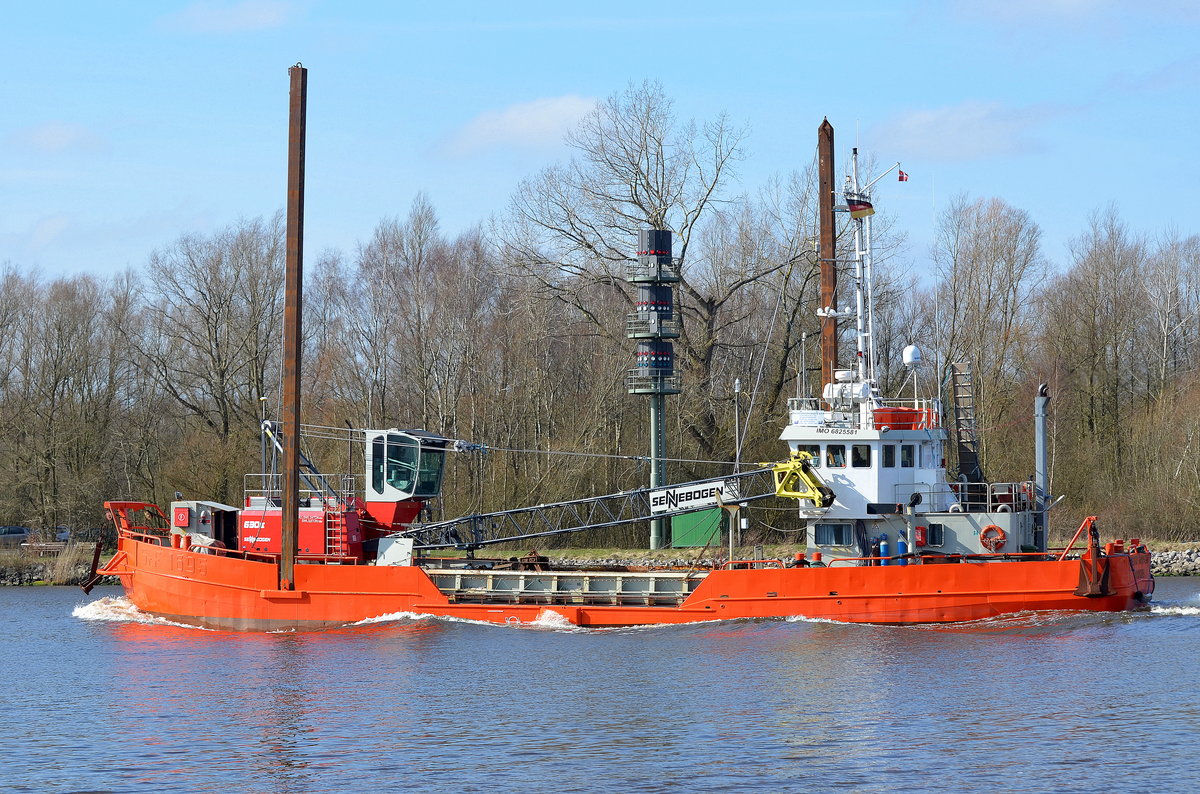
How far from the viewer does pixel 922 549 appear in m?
29.1

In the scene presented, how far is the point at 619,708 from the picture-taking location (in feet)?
68.9

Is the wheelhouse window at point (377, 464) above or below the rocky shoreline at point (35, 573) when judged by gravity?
above

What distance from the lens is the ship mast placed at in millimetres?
30591

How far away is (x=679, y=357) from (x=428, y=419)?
11.1m

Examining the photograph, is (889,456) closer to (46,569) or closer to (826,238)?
(826,238)

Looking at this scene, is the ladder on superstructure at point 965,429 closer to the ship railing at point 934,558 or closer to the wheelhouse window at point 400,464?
the ship railing at point 934,558

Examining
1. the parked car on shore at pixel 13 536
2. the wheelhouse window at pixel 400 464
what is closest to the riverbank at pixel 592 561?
the parked car on shore at pixel 13 536

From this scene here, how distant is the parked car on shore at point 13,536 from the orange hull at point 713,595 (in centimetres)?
2426

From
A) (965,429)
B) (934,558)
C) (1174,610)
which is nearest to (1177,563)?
(1174,610)

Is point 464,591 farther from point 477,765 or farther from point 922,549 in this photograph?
point 477,765

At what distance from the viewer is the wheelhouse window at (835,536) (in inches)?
1163

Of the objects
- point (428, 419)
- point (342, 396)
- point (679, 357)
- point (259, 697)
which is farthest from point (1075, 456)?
point (259, 697)

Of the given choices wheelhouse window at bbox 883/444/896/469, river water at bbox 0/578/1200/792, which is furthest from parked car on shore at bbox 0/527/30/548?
wheelhouse window at bbox 883/444/896/469

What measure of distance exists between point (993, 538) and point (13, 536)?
136ft
